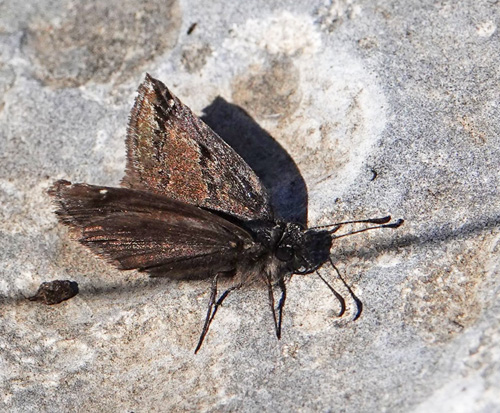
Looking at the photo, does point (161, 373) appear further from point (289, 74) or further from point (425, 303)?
point (289, 74)

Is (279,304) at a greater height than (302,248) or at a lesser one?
lesser

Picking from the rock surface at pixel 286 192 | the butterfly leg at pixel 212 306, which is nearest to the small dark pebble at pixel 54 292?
the rock surface at pixel 286 192

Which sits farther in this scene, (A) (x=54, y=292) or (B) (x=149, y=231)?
(A) (x=54, y=292)

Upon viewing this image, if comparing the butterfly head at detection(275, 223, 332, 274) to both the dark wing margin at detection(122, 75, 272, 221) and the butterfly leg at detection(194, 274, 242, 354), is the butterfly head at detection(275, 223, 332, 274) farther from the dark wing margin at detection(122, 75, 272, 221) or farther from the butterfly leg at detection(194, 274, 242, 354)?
the butterfly leg at detection(194, 274, 242, 354)

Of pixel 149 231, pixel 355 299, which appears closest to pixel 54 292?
pixel 149 231

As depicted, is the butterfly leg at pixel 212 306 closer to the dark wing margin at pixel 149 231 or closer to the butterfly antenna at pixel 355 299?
the dark wing margin at pixel 149 231

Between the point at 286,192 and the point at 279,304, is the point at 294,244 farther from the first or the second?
the point at 286,192

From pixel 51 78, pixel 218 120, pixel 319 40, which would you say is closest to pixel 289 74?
pixel 319 40

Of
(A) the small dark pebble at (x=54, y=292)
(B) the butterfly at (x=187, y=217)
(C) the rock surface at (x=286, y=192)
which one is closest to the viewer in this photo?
(C) the rock surface at (x=286, y=192)

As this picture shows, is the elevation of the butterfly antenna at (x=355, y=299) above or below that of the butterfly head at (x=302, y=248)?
below
